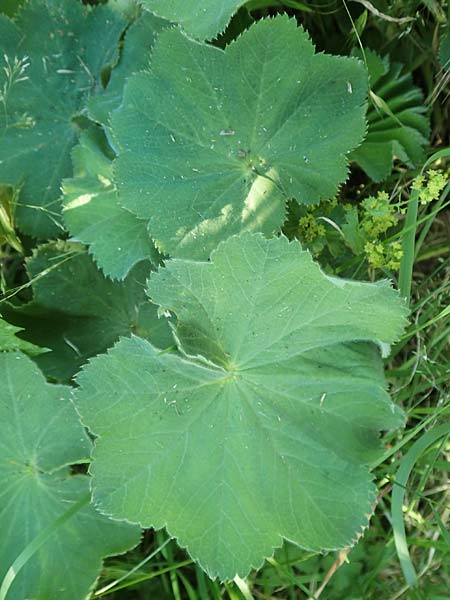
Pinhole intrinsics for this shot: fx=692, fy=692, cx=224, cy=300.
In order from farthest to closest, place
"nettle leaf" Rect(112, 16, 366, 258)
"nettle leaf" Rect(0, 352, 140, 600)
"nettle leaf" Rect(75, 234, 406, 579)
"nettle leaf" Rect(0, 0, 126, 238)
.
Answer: "nettle leaf" Rect(0, 0, 126, 238)
"nettle leaf" Rect(0, 352, 140, 600)
"nettle leaf" Rect(112, 16, 366, 258)
"nettle leaf" Rect(75, 234, 406, 579)

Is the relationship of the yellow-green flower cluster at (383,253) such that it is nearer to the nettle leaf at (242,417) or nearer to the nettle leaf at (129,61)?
the nettle leaf at (242,417)

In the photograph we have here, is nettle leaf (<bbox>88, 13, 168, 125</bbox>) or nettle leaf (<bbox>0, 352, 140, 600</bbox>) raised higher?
nettle leaf (<bbox>88, 13, 168, 125</bbox>)

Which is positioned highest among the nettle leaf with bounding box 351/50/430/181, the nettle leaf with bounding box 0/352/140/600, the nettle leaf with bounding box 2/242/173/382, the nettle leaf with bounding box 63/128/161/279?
the nettle leaf with bounding box 351/50/430/181

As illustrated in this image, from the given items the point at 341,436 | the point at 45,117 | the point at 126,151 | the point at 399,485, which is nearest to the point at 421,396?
the point at 399,485

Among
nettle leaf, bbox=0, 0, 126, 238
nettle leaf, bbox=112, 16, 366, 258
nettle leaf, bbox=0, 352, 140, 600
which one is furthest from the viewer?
nettle leaf, bbox=0, 0, 126, 238

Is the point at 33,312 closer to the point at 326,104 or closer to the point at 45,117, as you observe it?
the point at 45,117

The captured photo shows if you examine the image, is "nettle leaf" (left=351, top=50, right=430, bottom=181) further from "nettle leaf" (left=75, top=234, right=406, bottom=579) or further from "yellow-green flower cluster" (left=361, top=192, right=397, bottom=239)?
"nettle leaf" (left=75, top=234, right=406, bottom=579)

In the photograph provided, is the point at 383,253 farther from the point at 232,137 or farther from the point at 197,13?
the point at 197,13

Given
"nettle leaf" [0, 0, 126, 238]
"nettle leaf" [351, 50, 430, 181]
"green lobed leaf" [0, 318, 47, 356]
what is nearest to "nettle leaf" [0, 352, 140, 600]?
"green lobed leaf" [0, 318, 47, 356]
